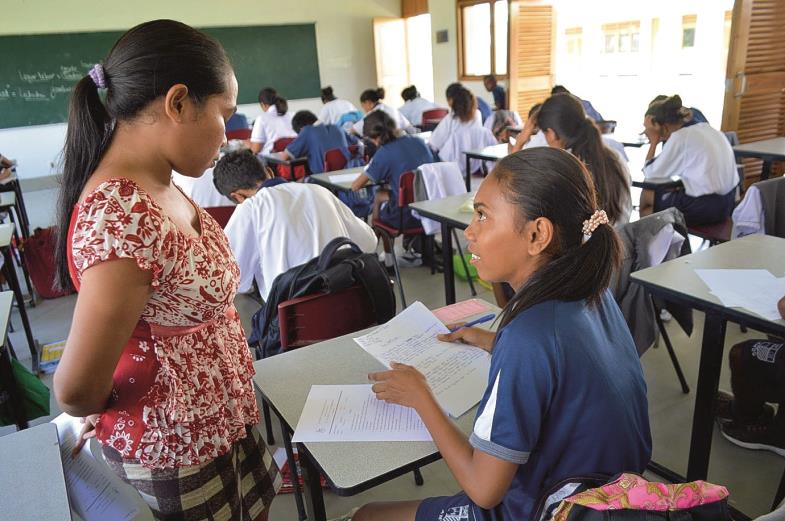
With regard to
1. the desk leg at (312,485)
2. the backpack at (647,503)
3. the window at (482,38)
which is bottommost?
the desk leg at (312,485)

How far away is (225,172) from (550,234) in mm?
1971

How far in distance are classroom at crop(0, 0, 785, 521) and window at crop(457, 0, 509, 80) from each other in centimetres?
462

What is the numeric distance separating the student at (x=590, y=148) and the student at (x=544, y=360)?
1383 millimetres

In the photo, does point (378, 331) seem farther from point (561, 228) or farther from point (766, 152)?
point (766, 152)

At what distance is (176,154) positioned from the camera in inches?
34.8

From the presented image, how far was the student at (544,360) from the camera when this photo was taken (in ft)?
2.89

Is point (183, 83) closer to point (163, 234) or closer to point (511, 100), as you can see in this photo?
point (163, 234)

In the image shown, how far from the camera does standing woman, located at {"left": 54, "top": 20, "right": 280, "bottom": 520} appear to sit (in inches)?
30.8

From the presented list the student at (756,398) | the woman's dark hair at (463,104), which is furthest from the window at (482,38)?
the student at (756,398)

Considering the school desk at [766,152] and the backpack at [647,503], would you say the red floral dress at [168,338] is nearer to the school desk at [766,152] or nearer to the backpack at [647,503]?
the backpack at [647,503]

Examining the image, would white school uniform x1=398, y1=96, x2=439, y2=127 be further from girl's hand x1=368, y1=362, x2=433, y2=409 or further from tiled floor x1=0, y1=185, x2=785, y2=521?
girl's hand x1=368, y1=362, x2=433, y2=409

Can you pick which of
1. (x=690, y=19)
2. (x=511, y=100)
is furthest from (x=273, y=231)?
(x=690, y=19)

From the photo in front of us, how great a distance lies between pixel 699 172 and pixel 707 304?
1.98m

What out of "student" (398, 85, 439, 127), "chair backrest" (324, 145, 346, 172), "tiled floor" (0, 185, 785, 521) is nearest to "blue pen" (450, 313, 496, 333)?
"tiled floor" (0, 185, 785, 521)
